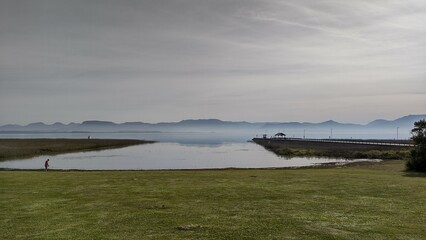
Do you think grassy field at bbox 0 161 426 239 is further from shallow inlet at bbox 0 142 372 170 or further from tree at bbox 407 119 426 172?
shallow inlet at bbox 0 142 372 170

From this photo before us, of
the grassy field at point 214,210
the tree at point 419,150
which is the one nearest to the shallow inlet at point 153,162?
the tree at point 419,150

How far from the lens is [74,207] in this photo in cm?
1916

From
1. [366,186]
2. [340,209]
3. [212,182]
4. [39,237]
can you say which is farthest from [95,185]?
[366,186]

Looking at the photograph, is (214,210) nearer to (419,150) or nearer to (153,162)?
(419,150)

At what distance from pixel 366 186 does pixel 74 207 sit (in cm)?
1951

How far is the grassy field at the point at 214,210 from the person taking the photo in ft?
47.0

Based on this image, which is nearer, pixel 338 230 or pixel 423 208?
pixel 338 230

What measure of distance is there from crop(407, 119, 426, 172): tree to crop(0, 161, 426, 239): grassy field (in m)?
16.2

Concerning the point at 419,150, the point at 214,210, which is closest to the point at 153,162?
the point at 419,150

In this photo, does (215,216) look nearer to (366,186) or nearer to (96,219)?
(96,219)

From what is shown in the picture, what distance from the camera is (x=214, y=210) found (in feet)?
59.5

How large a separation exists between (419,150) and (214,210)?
3328cm

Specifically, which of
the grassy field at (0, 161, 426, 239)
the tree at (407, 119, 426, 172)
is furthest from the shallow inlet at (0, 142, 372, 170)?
the grassy field at (0, 161, 426, 239)

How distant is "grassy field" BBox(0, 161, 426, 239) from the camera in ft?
47.0
